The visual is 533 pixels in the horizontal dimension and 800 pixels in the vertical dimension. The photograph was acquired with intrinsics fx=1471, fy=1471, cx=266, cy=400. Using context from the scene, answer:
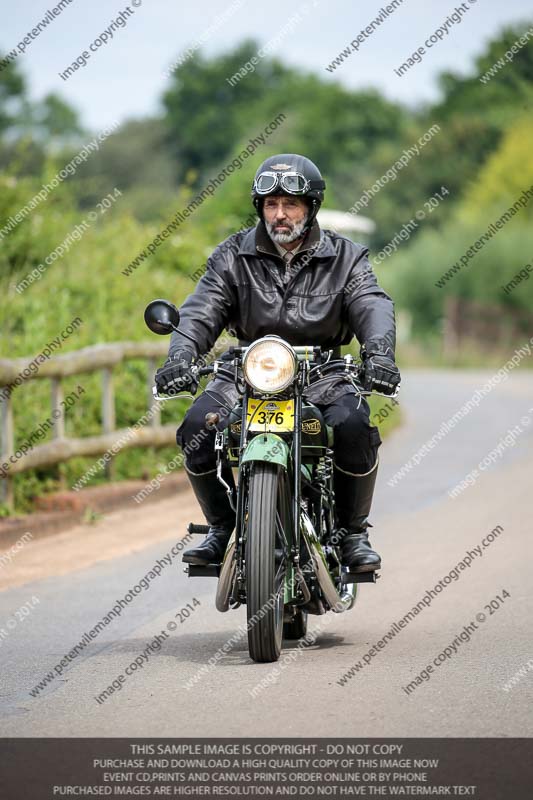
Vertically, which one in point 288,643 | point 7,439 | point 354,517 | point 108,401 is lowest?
point 288,643

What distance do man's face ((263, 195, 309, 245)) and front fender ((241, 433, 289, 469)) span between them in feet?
3.63

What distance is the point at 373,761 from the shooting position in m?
4.79

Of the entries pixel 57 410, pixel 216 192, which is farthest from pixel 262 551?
pixel 216 192

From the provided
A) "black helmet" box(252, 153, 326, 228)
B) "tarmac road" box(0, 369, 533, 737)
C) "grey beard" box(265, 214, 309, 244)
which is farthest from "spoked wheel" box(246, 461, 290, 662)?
"black helmet" box(252, 153, 326, 228)

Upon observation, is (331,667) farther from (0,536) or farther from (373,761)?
(0,536)

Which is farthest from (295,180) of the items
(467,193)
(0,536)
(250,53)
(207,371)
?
(250,53)

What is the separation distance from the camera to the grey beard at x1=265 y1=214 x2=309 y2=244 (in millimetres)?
6910

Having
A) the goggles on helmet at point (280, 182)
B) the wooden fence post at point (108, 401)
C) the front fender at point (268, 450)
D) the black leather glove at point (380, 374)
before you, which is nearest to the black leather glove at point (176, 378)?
the front fender at point (268, 450)

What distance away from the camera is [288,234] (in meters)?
6.91

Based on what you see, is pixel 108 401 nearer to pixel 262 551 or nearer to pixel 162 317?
pixel 162 317

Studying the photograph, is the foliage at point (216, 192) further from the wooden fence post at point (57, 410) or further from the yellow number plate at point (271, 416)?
the yellow number plate at point (271, 416)

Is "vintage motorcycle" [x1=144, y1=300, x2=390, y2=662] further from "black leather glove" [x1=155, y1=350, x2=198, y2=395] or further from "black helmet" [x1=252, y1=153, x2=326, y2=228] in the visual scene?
"black helmet" [x1=252, y1=153, x2=326, y2=228]

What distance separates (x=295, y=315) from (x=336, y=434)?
0.62m

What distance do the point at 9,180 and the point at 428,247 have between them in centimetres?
3128
